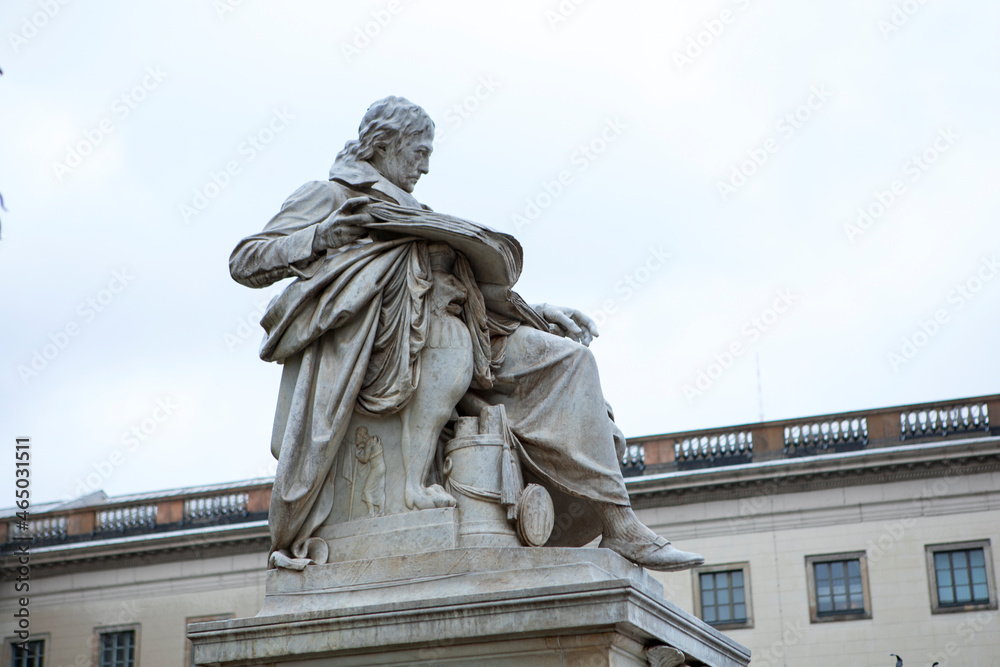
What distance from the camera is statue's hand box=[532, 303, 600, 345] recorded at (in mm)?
8367

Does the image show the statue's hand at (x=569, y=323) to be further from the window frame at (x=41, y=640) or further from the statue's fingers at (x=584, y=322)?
the window frame at (x=41, y=640)

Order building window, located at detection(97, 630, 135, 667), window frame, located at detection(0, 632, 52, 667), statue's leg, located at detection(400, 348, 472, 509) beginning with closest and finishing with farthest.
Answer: statue's leg, located at detection(400, 348, 472, 509), building window, located at detection(97, 630, 135, 667), window frame, located at detection(0, 632, 52, 667)

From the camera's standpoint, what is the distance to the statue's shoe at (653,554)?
7.47 m

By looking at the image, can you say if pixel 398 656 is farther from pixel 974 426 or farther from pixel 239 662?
pixel 974 426

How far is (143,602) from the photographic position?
47750 mm

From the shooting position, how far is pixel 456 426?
24.8 ft

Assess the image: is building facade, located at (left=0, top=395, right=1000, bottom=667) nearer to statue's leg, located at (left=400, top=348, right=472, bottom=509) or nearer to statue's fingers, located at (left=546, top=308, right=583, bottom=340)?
statue's fingers, located at (left=546, top=308, right=583, bottom=340)

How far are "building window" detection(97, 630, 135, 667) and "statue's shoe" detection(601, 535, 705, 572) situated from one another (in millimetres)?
42135

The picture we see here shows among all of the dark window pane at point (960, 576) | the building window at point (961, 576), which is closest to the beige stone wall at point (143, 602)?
the building window at point (961, 576)

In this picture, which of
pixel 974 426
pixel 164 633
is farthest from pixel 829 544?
pixel 164 633

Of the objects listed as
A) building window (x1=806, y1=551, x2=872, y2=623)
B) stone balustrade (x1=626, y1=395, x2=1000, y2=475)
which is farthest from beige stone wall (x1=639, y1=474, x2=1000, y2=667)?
stone balustrade (x1=626, y1=395, x2=1000, y2=475)

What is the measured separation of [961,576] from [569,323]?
34.0 m

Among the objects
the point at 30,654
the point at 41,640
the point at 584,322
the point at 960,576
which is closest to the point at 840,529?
the point at 960,576

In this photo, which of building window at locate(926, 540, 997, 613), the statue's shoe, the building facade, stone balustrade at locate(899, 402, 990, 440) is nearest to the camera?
the statue's shoe
